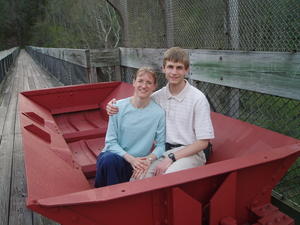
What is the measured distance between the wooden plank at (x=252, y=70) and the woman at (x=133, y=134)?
→ 77 cm

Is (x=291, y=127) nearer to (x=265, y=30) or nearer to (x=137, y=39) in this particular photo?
(x=265, y=30)

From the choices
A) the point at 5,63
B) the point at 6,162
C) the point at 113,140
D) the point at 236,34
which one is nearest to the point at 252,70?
the point at 236,34

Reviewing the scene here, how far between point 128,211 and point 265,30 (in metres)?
2.40

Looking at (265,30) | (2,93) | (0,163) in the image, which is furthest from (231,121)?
(2,93)

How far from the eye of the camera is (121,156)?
93.7 inches

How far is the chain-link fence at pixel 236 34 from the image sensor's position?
3.06 m

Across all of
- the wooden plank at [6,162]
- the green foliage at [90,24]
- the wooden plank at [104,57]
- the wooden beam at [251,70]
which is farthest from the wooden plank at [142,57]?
the green foliage at [90,24]

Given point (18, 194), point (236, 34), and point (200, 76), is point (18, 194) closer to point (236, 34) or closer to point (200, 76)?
point (200, 76)

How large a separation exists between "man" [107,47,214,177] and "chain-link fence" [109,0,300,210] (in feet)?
2.34

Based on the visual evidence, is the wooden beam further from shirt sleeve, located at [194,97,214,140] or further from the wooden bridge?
shirt sleeve, located at [194,97,214,140]

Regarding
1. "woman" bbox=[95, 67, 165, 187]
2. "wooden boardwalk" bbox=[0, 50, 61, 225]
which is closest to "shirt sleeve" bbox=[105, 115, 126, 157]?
"woman" bbox=[95, 67, 165, 187]

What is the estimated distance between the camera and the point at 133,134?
251 cm

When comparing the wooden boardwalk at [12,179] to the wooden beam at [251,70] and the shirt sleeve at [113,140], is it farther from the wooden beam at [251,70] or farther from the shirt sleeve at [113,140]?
the wooden beam at [251,70]

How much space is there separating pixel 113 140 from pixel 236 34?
157 centimetres
